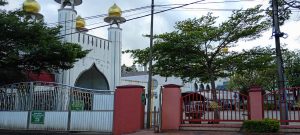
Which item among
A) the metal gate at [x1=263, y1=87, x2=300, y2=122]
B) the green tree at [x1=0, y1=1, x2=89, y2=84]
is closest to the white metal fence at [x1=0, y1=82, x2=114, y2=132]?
the green tree at [x1=0, y1=1, x2=89, y2=84]

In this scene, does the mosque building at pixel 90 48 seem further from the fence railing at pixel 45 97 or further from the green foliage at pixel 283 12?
the green foliage at pixel 283 12

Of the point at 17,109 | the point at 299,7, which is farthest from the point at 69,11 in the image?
the point at 299,7

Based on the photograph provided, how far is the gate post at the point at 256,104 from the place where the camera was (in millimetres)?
12758

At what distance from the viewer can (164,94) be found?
1366 cm

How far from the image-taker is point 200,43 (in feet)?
55.2

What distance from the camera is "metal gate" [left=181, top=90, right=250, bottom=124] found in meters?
13.1

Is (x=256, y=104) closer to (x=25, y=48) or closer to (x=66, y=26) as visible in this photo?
(x=25, y=48)

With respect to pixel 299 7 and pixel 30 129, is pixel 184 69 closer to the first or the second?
pixel 299 7

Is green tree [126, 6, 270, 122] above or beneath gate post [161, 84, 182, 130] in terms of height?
above

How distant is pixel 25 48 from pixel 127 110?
620 cm

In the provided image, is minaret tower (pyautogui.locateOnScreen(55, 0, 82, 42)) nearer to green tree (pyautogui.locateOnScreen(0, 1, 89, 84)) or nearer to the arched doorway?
the arched doorway

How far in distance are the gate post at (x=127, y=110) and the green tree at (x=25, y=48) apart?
4.90 meters

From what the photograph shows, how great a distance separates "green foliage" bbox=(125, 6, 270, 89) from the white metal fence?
436cm

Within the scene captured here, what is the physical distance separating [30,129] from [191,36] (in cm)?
832
